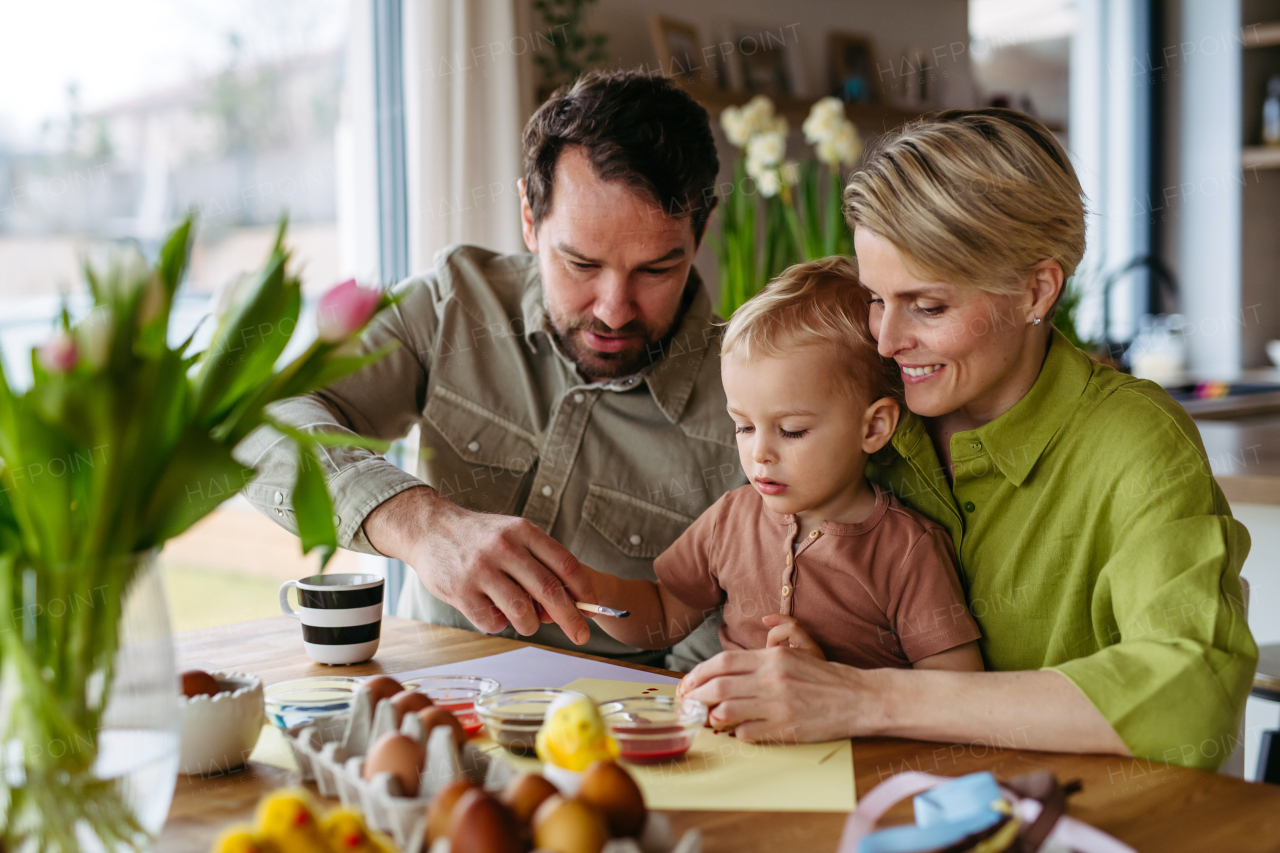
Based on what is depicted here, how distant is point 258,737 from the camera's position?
1.01 meters

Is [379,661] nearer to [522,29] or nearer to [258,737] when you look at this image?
[258,737]

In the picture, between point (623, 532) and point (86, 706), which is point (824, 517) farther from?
point (86, 706)

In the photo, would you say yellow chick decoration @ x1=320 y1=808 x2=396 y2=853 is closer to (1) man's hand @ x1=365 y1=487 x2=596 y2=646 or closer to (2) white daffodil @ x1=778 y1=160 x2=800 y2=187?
(1) man's hand @ x1=365 y1=487 x2=596 y2=646

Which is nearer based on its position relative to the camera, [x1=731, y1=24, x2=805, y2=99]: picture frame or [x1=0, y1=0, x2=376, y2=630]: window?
[x1=0, y1=0, x2=376, y2=630]: window

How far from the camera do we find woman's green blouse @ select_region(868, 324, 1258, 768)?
997 millimetres

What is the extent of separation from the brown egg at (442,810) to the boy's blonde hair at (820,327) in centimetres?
76

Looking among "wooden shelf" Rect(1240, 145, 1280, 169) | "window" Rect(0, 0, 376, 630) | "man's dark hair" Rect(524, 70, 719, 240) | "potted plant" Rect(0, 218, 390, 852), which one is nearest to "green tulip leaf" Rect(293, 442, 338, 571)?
"potted plant" Rect(0, 218, 390, 852)

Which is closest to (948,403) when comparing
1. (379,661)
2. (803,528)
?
(803,528)

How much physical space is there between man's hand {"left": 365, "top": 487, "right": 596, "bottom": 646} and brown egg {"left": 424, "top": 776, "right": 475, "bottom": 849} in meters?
0.52

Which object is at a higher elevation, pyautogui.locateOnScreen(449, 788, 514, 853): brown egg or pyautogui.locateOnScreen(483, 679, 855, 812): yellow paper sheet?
pyautogui.locateOnScreen(449, 788, 514, 853): brown egg

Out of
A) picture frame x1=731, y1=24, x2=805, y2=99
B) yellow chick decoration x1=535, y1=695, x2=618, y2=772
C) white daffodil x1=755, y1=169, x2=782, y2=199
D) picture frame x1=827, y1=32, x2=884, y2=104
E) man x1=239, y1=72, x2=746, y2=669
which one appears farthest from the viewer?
picture frame x1=827, y1=32, x2=884, y2=104

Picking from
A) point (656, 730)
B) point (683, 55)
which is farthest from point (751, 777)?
point (683, 55)

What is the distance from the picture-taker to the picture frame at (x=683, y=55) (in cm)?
363

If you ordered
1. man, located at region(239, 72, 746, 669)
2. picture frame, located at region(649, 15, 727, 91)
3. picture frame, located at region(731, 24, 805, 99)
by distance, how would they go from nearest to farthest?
man, located at region(239, 72, 746, 669)
picture frame, located at region(649, 15, 727, 91)
picture frame, located at region(731, 24, 805, 99)
